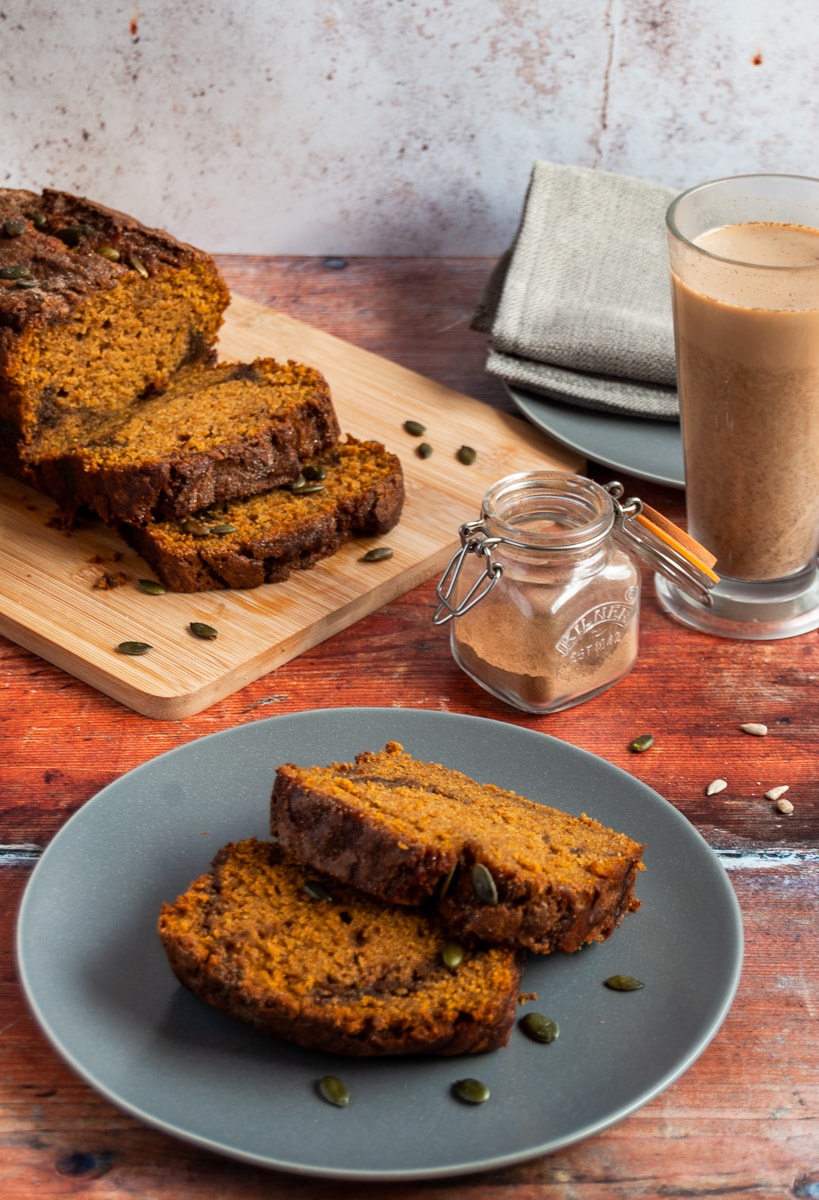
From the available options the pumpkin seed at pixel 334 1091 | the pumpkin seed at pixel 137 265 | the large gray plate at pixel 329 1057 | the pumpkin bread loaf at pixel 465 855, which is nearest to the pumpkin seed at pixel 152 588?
the large gray plate at pixel 329 1057

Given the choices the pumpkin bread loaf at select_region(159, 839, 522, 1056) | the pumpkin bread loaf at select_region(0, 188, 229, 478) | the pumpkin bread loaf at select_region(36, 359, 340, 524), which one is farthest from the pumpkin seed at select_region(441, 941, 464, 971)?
the pumpkin bread loaf at select_region(0, 188, 229, 478)

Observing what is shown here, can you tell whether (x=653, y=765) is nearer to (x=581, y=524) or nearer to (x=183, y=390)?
(x=581, y=524)

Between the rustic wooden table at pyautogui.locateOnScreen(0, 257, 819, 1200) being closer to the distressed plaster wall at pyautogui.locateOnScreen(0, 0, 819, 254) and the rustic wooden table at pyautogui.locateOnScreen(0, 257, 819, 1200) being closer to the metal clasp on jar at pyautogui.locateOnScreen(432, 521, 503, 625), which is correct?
the metal clasp on jar at pyautogui.locateOnScreen(432, 521, 503, 625)

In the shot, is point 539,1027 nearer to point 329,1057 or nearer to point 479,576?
point 329,1057

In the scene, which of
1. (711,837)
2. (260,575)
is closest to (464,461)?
(260,575)

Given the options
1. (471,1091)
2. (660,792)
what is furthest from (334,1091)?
(660,792)

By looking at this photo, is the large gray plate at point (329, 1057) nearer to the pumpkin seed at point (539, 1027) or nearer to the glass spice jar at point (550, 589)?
the pumpkin seed at point (539, 1027)
